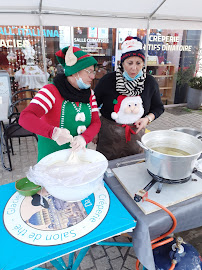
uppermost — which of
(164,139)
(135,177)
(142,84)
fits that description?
(142,84)

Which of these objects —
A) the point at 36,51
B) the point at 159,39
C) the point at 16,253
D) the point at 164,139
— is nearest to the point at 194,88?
the point at 159,39

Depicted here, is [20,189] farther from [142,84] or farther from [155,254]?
[142,84]

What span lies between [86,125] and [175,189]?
2.49 feet

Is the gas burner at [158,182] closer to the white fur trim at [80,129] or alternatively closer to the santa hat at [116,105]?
the white fur trim at [80,129]

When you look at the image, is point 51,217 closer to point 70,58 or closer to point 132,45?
point 70,58

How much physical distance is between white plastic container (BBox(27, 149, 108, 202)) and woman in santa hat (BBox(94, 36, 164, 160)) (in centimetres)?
71

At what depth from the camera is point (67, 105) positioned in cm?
150

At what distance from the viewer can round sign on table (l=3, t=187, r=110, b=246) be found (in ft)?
3.30

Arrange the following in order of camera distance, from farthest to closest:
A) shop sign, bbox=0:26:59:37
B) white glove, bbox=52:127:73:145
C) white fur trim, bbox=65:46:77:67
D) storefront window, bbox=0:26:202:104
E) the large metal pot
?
storefront window, bbox=0:26:202:104 → shop sign, bbox=0:26:59:37 → white fur trim, bbox=65:46:77:67 → white glove, bbox=52:127:73:145 → the large metal pot

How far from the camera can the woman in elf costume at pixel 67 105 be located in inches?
51.4

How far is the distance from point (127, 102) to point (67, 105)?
608mm

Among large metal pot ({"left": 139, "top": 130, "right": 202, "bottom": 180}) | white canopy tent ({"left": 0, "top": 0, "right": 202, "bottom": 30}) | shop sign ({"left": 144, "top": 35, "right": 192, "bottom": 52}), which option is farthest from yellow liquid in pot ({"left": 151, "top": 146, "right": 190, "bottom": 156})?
shop sign ({"left": 144, "top": 35, "right": 192, "bottom": 52})

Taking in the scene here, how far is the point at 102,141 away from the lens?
85.0 inches

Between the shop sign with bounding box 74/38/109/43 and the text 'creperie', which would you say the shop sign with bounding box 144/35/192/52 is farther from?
the shop sign with bounding box 74/38/109/43
